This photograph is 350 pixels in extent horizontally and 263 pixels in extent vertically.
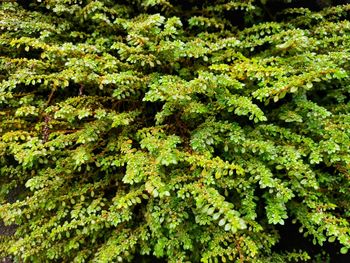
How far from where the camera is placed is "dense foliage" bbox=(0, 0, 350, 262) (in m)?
1.83

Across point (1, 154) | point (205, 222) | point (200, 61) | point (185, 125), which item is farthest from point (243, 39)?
point (1, 154)

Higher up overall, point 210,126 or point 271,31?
point 271,31

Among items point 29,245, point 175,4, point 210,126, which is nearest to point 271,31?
point 175,4

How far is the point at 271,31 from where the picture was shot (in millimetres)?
2426

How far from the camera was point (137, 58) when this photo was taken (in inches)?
80.4

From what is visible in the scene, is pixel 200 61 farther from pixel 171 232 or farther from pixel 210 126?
pixel 171 232

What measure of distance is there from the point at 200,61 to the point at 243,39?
370 millimetres

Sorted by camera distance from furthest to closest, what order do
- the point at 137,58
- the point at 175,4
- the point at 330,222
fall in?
the point at 175,4 < the point at 137,58 < the point at 330,222

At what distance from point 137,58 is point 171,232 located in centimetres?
104

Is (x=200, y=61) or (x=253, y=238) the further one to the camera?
(x=200, y=61)

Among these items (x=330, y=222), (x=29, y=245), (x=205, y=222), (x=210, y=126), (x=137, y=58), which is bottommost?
(x=29, y=245)

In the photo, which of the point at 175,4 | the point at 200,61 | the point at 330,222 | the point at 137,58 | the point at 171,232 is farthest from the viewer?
the point at 175,4

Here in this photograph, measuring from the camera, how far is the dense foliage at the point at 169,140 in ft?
6.02

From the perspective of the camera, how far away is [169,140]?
1.87 meters
